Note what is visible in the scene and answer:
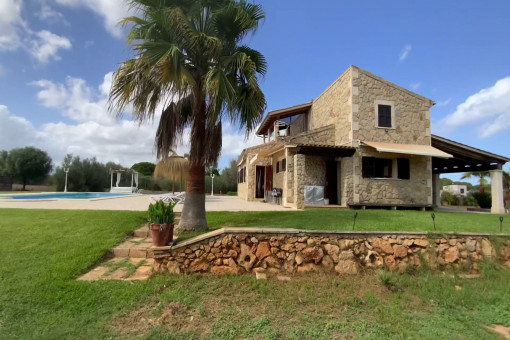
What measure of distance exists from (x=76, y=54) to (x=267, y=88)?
38.4 feet

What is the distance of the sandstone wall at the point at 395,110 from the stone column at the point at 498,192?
18.5 ft

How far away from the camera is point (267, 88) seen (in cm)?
992

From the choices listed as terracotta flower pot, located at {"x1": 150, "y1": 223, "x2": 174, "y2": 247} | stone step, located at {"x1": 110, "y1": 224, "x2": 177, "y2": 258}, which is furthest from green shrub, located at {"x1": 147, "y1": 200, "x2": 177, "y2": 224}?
stone step, located at {"x1": 110, "y1": 224, "x2": 177, "y2": 258}

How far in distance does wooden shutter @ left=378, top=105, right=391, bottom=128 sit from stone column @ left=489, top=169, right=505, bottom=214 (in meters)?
8.97

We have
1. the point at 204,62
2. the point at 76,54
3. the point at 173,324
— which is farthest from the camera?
the point at 76,54

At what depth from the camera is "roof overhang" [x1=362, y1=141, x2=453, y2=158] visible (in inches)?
685

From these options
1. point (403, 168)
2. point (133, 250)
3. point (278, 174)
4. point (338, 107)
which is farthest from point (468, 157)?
point (133, 250)

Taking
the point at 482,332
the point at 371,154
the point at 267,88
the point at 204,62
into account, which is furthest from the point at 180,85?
the point at 371,154

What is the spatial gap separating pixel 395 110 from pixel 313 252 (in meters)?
16.6

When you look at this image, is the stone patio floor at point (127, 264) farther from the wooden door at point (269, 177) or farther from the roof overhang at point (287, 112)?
the roof overhang at point (287, 112)

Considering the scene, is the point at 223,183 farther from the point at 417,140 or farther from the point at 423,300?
the point at 423,300

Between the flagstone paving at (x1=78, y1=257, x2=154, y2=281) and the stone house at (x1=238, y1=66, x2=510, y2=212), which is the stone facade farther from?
the flagstone paving at (x1=78, y1=257, x2=154, y2=281)

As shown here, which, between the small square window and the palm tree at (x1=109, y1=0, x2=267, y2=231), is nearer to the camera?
the palm tree at (x1=109, y1=0, x2=267, y2=231)

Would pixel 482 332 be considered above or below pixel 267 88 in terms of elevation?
below
